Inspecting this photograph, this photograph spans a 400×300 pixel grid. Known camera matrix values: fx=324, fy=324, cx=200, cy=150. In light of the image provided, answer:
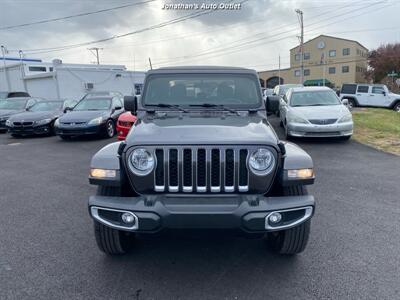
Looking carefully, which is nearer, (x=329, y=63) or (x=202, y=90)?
(x=202, y=90)

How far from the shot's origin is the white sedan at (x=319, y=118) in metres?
9.06

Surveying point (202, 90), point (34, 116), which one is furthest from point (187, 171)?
point (34, 116)

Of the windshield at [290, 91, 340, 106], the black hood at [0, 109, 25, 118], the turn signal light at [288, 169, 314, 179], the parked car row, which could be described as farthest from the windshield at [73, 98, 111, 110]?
the turn signal light at [288, 169, 314, 179]

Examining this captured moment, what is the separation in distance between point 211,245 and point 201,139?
4.45 ft

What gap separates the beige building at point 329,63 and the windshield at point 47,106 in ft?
186

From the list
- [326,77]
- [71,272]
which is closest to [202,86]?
[71,272]

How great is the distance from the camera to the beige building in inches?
2586

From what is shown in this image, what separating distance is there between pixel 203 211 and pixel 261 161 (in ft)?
2.15

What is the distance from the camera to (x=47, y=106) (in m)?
13.4

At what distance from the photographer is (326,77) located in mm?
69000

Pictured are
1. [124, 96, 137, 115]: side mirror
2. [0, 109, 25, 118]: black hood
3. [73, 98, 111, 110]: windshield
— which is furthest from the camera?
[0, 109, 25, 118]: black hood

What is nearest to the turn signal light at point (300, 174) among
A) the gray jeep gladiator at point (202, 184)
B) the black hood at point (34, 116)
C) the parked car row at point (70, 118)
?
the gray jeep gladiator at point (202, 184)

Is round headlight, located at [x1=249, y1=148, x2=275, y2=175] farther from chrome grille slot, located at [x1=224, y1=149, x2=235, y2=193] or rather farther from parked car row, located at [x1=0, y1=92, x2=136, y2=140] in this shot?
parked car row, located at [x1=0, y1=92, x2=136, y2=140]

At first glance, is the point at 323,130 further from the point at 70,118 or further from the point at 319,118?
the point at 70,118
